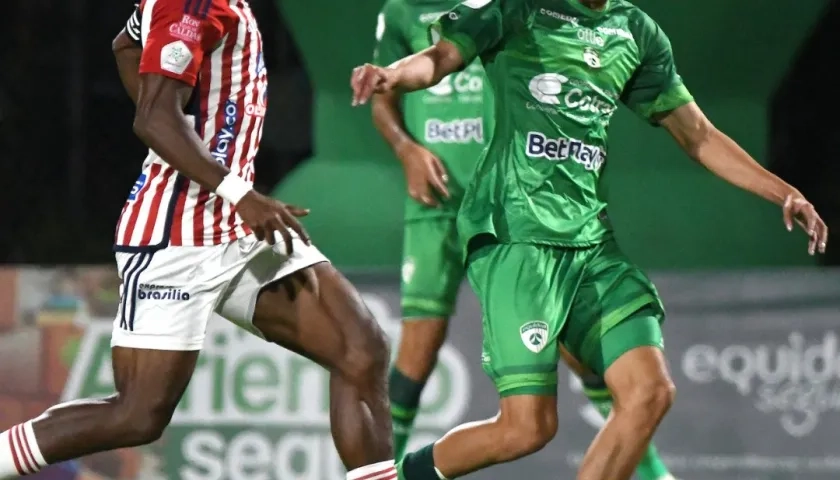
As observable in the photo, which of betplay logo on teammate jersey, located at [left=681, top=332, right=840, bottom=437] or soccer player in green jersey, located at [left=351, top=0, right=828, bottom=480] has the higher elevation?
soccer player in green jersey, located at [left=351, top=0, right=828, bottom=480]

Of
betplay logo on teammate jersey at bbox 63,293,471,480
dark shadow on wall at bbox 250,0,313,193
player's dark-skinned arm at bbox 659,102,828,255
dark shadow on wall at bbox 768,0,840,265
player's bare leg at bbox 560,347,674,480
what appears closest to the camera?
player's dark-skinned arm at bbox 659,102,828,255

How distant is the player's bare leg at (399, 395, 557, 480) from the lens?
→ 377cm

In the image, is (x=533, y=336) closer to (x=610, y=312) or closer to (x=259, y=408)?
(x=610, y=312)

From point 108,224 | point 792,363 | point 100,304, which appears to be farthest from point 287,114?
point 792,363

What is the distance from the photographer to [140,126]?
3.44 m

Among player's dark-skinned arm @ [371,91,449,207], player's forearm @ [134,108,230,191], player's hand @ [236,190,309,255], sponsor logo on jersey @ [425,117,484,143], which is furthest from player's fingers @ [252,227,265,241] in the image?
sponsor logo on jersey @ [425,117,484,143]

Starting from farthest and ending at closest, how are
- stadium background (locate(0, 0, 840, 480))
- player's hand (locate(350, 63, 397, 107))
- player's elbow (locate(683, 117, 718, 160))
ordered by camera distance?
stadium background (locate(0, 0, 840, 480)), player's elbow (locate(683, 117, 718, 160)), player's hand (locate(350, 63, 397, 107))

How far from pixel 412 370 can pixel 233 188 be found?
157cm

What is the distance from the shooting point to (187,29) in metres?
3.47

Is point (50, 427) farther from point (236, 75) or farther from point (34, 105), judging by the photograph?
point (34, 105)

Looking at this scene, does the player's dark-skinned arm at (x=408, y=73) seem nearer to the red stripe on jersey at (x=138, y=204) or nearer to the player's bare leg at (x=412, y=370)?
the red stripe on jersey at (x=138, y=204)

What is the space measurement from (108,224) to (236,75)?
4.00m

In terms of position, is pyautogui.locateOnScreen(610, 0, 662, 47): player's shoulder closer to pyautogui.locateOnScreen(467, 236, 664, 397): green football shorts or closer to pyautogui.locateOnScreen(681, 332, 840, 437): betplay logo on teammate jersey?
pyautogui.locateOnScreen(467, 236, 664, 397): green football shorts

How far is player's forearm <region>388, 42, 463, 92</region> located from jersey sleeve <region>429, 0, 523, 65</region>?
0.03m
